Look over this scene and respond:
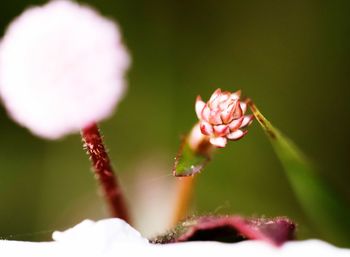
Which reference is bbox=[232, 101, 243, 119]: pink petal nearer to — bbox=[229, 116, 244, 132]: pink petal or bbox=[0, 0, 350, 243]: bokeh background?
bbox=[229, 116, 244, 132]: pink petal

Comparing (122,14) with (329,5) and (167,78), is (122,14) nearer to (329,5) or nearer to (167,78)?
(167,78)

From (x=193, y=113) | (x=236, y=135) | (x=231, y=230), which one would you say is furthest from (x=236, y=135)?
(x=193, y=113)

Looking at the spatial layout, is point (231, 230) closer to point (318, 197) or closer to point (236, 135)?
point (236, 135)

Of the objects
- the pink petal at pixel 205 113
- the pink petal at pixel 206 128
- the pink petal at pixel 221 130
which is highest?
the pink petal at pixel 205 113

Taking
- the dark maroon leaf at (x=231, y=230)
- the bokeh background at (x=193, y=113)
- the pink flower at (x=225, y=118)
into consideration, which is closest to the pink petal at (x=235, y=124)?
the pink flower at (x=225, y=118)

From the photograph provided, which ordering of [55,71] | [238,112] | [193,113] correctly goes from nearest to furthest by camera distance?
1. [238,112]
2. [55,71]
3. [193,113]

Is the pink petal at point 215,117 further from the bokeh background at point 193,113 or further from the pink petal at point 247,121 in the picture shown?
the bokeh background at point 193,113
